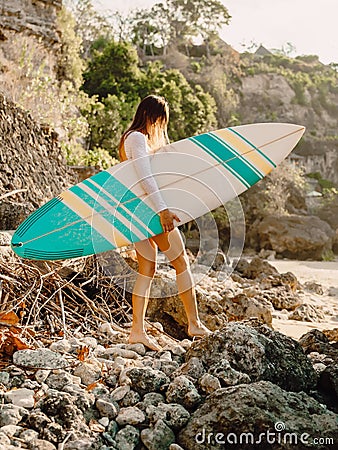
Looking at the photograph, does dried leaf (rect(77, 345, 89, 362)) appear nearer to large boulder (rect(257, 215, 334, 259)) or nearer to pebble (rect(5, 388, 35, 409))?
pebble (rect(5, 388, 35, 409))

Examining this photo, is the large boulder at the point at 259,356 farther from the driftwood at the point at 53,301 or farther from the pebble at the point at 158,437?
the driftwood at the point at 53,301

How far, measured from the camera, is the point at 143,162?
3.18 meters

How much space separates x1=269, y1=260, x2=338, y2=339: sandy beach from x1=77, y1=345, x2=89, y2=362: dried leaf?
2.23 metres

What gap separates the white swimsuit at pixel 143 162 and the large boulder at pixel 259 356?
89 cm

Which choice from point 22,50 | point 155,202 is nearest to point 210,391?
point 155,202

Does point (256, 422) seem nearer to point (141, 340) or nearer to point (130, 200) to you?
point (141, 340)

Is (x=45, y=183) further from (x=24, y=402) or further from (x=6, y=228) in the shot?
(x=24, y=402)

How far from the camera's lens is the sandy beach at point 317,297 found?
5.16 m

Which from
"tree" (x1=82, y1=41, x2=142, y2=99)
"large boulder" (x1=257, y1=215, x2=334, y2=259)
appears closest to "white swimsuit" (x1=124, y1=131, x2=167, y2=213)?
"large boulder" (x1=257, y1=215, x2=334, y2=259)

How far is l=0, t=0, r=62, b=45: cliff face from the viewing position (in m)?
13.2

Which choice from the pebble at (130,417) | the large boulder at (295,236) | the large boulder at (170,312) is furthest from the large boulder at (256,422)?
the large boulder at (295,236)

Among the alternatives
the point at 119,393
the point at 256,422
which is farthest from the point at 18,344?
the point at 256,422

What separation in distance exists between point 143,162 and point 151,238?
442 mm

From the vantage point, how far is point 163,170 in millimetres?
3488
